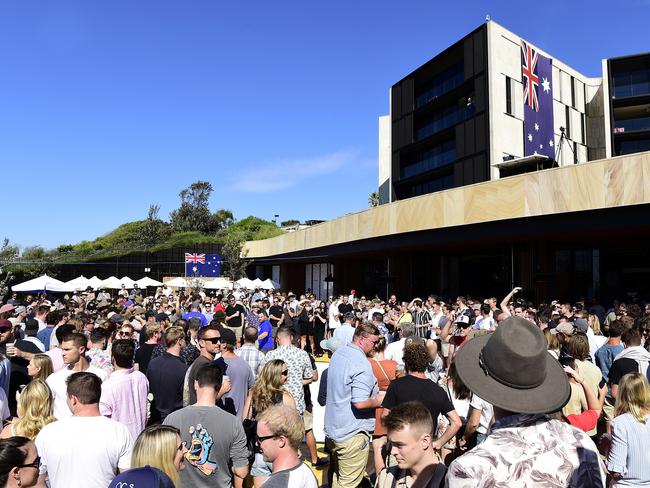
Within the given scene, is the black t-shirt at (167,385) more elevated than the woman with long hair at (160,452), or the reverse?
the woman with long hair at (160,452)

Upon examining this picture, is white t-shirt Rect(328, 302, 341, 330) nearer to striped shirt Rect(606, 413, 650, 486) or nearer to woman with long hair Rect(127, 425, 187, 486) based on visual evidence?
striped shirt Rect(606, 413, 650, 486)

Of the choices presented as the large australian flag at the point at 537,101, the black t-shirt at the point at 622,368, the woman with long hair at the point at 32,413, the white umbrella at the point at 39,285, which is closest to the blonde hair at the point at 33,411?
the woman with long hair at the point at 32,413

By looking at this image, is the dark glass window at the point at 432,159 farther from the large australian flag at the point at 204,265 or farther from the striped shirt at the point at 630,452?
the striped shirt at the point at 630,452

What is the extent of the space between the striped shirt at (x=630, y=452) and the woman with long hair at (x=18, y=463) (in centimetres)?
383

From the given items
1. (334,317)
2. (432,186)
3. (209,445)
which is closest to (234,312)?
(334,317)

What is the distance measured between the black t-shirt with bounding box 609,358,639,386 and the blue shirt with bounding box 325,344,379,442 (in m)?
2.83

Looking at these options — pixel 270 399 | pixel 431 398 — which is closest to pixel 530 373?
pixel 431 398

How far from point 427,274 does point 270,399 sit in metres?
26.0

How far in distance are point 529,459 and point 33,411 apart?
378 centimetres

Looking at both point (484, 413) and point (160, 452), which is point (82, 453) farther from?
point (484, 413)

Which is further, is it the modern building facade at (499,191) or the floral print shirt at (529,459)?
the modern building facade at (499,191)

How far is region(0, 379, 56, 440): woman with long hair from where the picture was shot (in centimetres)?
403

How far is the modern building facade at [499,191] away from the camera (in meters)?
17.1

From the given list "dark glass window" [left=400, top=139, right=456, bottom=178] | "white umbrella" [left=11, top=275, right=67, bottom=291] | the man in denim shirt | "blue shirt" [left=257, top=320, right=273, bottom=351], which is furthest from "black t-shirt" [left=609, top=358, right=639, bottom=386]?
"dark glass window" [left=400, top=139, right=456, bottom=178]
